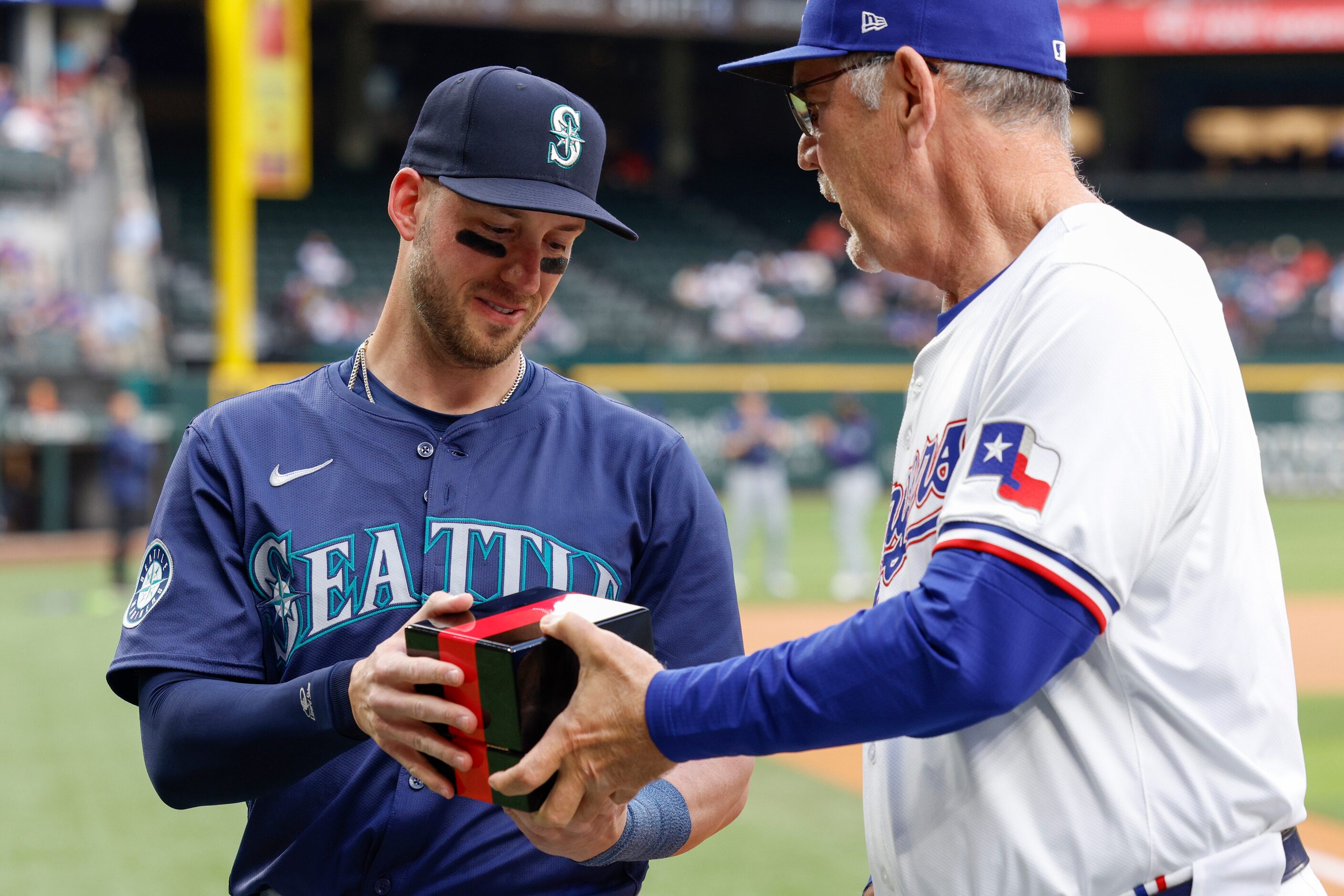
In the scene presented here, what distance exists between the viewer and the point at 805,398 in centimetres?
2103

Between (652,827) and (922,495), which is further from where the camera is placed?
(652,827)

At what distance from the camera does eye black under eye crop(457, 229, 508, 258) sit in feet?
6.93

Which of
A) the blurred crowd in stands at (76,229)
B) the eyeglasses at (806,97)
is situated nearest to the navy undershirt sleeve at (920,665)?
the eyeglasses at (806,97)

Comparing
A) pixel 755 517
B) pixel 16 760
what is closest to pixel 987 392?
pixel 16 760

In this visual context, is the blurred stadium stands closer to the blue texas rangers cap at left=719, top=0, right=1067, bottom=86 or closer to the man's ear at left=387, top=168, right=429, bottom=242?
the man's ear at left=387, top=168, right=429, bottom=242

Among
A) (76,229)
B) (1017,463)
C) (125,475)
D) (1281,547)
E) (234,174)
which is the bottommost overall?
(1281,547)

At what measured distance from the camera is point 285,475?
2.05m

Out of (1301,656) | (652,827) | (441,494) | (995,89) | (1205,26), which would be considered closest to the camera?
(995,89)

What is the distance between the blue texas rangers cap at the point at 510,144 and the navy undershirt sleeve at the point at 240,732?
2.39 feet

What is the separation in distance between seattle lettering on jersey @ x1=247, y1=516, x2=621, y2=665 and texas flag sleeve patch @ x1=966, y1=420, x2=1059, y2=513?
735mm

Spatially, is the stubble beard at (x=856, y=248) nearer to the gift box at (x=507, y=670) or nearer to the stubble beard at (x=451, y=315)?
the stubble beard at (x=451, y=315)

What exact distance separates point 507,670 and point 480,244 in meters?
0.76

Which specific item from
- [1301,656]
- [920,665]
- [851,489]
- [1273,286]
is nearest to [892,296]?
[1273,286]

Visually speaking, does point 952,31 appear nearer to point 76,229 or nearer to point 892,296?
point 76,229
